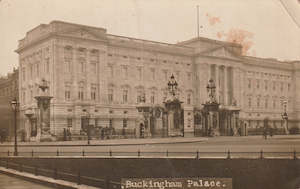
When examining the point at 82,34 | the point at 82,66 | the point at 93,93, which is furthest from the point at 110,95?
the point at 82,34

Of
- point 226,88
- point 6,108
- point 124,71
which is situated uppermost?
point 124,71

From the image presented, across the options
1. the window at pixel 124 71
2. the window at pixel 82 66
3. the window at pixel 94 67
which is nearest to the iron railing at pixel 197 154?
the window at pixel 82 66

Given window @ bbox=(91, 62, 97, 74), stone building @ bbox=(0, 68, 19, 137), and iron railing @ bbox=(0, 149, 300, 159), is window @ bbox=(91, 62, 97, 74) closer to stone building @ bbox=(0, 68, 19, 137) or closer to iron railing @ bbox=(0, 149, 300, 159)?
stone building @ bbox=(0, 68, 19, 137)

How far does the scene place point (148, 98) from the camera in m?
47.2

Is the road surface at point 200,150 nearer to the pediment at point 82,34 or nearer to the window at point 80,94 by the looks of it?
the pediment at point 82,34

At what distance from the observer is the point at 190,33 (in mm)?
19391

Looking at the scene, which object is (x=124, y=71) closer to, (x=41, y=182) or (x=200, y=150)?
(x=200, y=150)

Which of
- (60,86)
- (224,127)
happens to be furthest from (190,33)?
(60,86)

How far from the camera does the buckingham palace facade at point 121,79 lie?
33.6 m

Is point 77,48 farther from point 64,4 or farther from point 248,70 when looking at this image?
point 64,4

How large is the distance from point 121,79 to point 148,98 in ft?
13.5

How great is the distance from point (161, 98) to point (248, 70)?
13.9 meters

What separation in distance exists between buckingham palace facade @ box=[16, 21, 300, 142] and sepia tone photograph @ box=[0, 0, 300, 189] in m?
0.16

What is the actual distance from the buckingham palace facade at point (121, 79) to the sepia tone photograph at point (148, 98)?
156 millimetres
